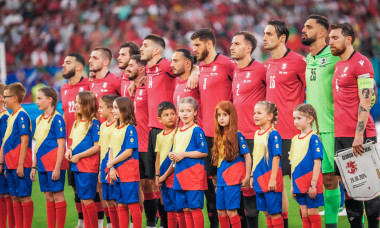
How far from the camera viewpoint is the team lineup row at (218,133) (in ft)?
20.4

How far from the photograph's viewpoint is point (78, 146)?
23.8ft

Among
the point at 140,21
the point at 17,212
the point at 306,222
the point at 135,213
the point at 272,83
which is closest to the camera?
the point at 306,222

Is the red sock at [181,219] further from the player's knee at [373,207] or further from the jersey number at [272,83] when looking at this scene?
the player's knee at [373,207]

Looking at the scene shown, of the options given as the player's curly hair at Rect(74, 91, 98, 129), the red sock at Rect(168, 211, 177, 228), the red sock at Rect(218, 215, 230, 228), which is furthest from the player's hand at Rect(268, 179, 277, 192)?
the player's curly hair at Rect(74, 91, 98, 129)

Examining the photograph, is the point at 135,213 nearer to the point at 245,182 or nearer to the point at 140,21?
the point at 245,182

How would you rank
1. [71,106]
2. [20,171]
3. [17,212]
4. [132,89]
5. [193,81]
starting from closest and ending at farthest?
[193,81] → [20,171] → [17,212] → [132,89] → [71,106]

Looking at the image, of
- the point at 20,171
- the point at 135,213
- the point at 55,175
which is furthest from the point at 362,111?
the point at 20,171

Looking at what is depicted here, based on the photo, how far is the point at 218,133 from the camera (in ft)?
20.9

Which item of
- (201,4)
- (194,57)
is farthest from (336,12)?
(194,57)

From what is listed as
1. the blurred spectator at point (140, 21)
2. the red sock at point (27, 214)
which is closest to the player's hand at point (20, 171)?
the red sock at point (27, 214)

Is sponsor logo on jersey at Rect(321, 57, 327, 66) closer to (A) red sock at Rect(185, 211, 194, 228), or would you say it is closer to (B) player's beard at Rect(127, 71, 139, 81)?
(A) red sock at Rect(185, 211, 194, 228)

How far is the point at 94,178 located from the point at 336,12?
14.3m

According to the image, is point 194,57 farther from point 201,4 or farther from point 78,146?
point 201,4

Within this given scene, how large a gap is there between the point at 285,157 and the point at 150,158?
1.53m
